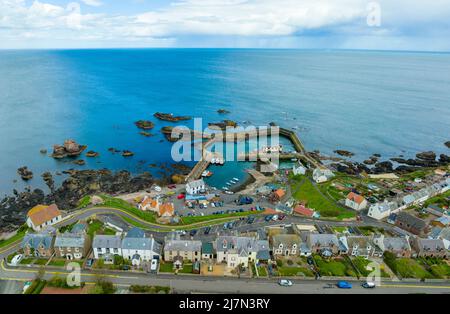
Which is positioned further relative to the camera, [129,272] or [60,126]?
[60,126]

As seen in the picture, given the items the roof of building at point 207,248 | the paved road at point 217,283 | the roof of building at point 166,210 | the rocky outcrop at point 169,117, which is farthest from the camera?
the rocky outcrop at point 169,117

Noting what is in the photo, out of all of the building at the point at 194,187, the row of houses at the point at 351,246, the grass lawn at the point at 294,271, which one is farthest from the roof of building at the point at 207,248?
the building at the point at 194,187

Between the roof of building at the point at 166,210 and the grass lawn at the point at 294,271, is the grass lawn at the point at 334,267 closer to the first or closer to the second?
the grass lawn at the point at 294,271

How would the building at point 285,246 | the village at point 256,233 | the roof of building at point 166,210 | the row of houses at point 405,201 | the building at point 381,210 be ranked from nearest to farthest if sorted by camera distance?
the village at point 256,233 < the building at point 285,246 < the roof of building at point 166,210 < the building at point 381,210 < the row of houses at point 405,201

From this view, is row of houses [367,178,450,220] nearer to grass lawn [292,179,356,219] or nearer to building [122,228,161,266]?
grass lawn [292,179,356,219]
